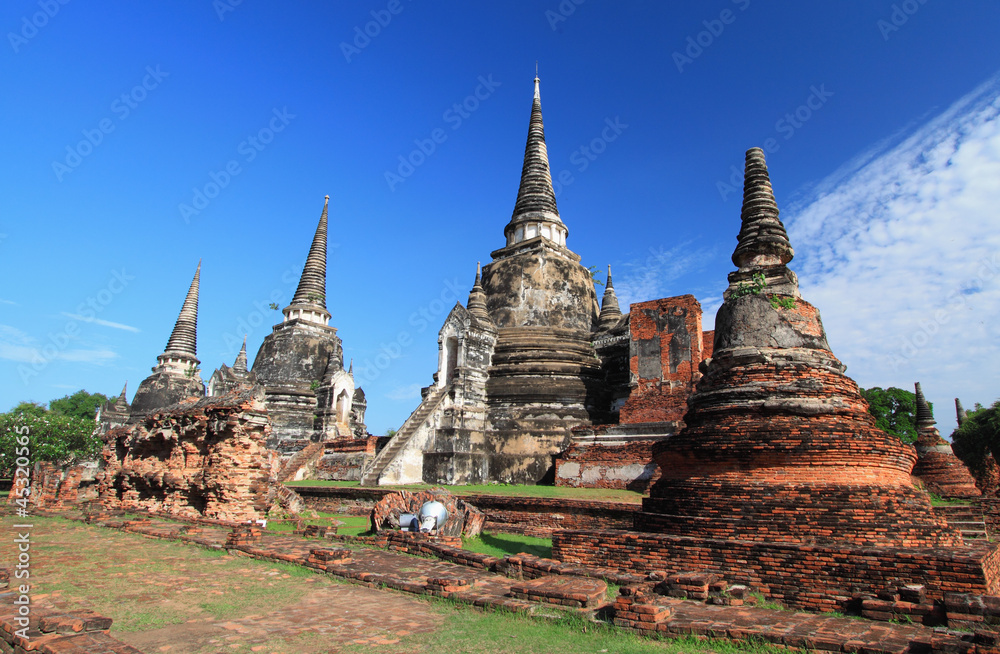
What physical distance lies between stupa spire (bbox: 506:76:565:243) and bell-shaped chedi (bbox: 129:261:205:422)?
19.8m

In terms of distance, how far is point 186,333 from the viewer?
111 ft

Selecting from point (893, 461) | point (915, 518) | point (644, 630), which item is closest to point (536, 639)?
point (644, 630)

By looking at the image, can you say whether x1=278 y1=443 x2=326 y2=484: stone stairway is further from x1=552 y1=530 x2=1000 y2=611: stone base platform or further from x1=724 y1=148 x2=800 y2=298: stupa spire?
x1=552 y1=530 x2=1000 y2=611: stone base platform

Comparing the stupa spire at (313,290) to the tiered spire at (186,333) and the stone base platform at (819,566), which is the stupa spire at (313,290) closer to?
the tiered spire at (186,333)

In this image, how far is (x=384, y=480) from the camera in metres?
16.1

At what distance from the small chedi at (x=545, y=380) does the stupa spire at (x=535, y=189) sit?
0.45ft

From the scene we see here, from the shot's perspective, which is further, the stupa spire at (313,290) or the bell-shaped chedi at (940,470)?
the stupa spire at (313,290)

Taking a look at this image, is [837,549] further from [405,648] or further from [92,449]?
[92,449]

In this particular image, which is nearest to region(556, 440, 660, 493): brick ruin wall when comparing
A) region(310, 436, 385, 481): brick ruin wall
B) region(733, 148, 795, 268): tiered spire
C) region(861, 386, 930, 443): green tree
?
region(310, 436, 385, 481): brick ruin wall

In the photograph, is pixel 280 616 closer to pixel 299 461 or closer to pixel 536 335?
pixel 536 335

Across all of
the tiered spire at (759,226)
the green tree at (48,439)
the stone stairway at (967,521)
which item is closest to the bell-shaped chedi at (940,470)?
the stone stairway at (967,521)

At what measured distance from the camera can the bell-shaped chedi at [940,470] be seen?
1720cm

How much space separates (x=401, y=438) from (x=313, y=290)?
1465 centimetres

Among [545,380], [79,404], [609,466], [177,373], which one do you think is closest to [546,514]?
[609,466]
